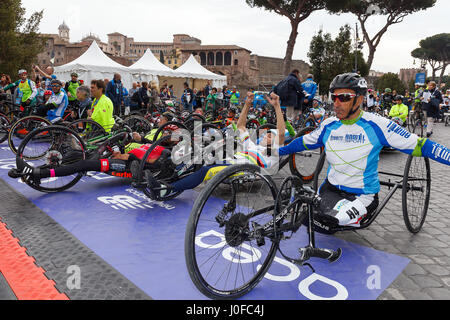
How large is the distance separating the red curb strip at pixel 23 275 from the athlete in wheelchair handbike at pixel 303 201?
113 centimetres

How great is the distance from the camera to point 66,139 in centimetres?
498

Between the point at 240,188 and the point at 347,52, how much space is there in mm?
36447

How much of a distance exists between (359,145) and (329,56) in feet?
119

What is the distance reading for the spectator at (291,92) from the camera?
29.6ft

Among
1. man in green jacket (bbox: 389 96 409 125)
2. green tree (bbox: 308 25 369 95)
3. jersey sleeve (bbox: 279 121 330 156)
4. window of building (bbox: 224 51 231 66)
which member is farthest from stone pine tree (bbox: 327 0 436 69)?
window of building (bbox: 224 51 231 66)

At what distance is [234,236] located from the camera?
7.77 feet

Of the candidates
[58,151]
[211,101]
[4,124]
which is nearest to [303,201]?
[58,151]

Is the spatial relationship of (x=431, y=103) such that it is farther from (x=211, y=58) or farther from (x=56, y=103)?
(x=211, y=58)

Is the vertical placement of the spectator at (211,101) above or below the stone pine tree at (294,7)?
below

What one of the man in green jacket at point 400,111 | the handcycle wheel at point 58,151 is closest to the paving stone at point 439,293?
the handcycle wheel at point 58,151

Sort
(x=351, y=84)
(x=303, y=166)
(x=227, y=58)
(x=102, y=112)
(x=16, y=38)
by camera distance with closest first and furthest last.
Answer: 1. (x=351, y=84)
2. (x=303, y=166)
3. (x=102, y=112)
4. (x=16, y=38)
5. (x=227, y=58)

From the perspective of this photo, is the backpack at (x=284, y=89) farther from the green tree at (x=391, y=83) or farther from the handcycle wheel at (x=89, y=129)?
the green tree at (x=391, y=83)
